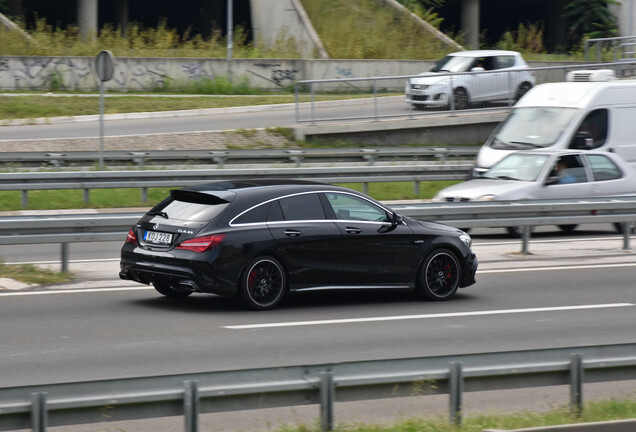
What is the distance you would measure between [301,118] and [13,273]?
17.1 meters

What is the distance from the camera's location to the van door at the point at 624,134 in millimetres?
20422

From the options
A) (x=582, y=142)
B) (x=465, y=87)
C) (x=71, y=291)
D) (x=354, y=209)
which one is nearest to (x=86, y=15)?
(x=465, y=87)

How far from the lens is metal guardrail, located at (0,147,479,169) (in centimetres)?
2306

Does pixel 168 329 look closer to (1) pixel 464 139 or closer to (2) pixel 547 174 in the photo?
(2) pixel 547 174

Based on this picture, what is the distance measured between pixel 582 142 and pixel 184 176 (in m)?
7.64

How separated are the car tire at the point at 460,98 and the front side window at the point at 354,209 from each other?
1822 centimetres

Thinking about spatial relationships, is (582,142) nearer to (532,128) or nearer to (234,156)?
(532,128)

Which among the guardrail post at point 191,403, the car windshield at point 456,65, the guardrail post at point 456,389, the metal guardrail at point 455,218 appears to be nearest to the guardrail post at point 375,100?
the car windshield at point 456,65

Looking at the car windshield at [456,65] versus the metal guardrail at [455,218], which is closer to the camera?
the metal guardrail at [455,218]

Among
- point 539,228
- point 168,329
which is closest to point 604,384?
point 168,329

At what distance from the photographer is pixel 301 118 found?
2897 centimetres

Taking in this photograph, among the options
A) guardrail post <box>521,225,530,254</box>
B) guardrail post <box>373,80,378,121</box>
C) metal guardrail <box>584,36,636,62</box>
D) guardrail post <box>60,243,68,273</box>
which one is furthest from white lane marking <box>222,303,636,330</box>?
metal guardrail <box>584,36,636,62</box>

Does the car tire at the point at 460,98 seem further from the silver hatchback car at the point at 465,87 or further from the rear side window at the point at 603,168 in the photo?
the rear side window at the point at 603,168

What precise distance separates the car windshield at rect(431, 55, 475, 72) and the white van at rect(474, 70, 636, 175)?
947 cm
